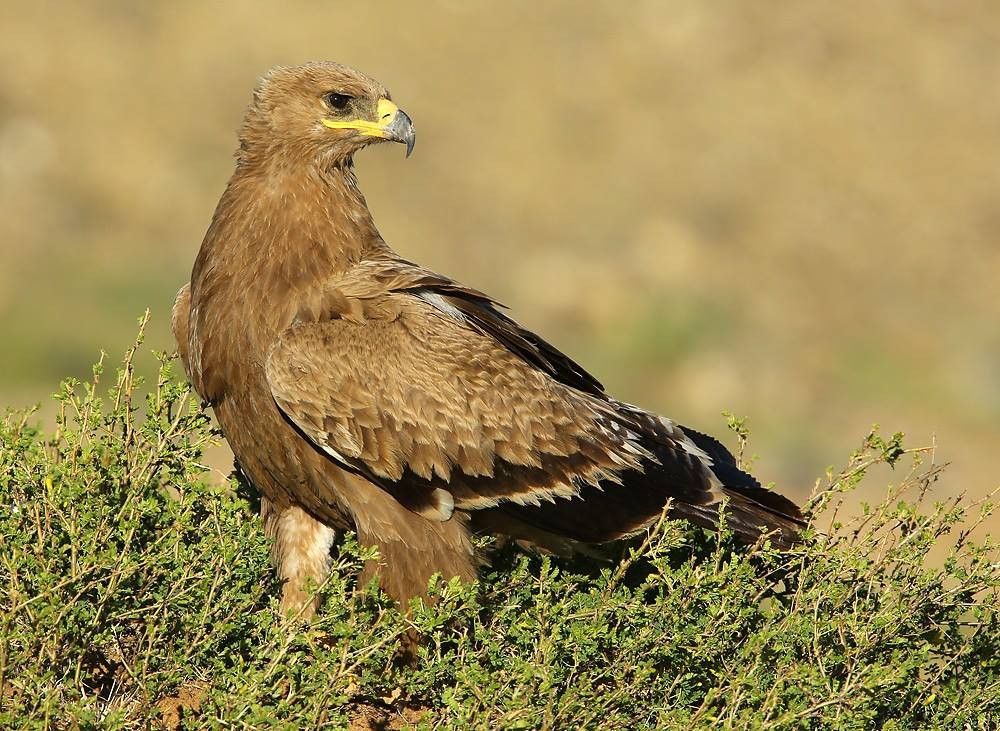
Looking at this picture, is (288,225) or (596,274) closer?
(288,225)

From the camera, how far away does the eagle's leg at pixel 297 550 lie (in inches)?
229

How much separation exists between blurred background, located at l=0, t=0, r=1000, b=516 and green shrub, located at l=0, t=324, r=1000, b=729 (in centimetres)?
914

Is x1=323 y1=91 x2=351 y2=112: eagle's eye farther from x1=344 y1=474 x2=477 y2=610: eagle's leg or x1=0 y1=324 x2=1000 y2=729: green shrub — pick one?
x1=344 y1=474 x2=477 y2=610: eagle's leg

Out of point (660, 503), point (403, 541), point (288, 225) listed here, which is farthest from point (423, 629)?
point (288, 225)

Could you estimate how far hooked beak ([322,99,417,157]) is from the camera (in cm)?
597

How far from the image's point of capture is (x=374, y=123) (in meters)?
6.00

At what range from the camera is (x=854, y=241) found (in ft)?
81.5

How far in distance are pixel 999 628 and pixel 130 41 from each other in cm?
2430

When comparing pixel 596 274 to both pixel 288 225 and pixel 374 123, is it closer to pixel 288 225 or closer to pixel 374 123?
pixel 374 123

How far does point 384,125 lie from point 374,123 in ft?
0.14

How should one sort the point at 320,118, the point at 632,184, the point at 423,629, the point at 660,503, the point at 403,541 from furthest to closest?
the point at 632,184, the point at 320,118, the point at 660,503, the point at 403,541, the point at 423,629

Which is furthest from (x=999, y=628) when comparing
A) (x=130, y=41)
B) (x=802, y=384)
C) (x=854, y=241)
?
(x=130, y=41)

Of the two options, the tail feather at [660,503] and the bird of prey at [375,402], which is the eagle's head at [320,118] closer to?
the bird of prey at [375,402]

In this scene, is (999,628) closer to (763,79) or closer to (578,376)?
(578,376)
